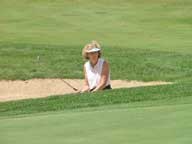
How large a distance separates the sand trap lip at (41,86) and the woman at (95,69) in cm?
→ 194

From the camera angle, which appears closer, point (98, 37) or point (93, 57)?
point (93, 57)

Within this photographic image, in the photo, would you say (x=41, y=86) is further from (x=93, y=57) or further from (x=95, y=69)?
(x=93, y=57)

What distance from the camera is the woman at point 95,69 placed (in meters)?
10.1

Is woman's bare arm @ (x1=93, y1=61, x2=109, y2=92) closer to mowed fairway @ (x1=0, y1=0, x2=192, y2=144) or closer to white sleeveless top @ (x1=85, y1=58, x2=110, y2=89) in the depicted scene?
white sleeveless top @ (x1=85, y1=58, x2=110, y2=89)

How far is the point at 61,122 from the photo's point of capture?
658 cm

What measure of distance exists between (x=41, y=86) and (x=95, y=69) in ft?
9.31

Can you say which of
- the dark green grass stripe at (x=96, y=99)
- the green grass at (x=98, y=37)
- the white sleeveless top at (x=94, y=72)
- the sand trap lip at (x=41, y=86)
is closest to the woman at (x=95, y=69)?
the white sleeveless top at (x=94, y=72)

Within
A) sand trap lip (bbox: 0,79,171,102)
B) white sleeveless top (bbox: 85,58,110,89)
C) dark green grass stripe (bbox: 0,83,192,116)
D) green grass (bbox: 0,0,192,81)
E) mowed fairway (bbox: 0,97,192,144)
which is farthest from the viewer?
green grass (bbox: 0,0,192,81)

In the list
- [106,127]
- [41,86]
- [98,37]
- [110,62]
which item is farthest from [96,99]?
[98,37]

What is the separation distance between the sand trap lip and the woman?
1.94 m

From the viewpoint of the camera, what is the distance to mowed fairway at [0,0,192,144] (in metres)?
5.97

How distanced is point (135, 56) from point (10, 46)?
3024 mm

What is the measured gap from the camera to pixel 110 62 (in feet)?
47.2

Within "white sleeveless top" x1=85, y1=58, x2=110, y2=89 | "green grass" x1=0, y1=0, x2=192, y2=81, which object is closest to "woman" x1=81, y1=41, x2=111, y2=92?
"white sleeveless top" x1=85, y1=58, x2=110, y2=89
